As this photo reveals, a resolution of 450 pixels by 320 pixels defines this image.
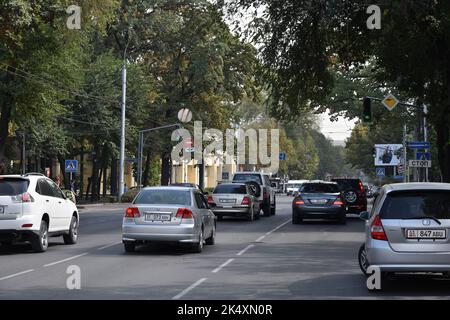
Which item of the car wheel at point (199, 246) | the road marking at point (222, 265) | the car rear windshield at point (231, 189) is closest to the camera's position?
the road marking at point (222, 265)

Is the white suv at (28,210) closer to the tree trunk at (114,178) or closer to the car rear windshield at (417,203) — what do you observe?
the car rear windshield at (417,203)

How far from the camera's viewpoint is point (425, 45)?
24516 millimetres

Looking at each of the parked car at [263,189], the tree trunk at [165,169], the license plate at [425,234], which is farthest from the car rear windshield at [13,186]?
the tree trunk at [165,169]

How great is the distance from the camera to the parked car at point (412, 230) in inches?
487

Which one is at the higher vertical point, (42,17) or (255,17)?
(42,17)

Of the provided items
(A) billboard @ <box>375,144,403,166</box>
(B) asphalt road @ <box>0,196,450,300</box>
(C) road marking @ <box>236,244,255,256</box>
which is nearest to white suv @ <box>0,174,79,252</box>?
(B) asphalt road @ <box>0,196,450,300</box>

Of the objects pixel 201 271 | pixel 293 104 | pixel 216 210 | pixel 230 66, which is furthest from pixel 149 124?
pixel 201 271

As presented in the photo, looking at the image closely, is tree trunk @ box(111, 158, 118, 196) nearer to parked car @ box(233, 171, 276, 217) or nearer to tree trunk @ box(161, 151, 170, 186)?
tree trunk @ box(161, 151, 170, 186)

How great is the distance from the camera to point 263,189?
39312mm

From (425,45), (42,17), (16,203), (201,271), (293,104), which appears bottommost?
(201,271)

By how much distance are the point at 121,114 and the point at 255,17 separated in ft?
124

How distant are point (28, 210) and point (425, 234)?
9709 mm

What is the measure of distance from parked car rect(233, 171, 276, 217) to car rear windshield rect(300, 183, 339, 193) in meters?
Answer: 5.76

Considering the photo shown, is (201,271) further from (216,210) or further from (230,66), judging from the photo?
(230,66)
